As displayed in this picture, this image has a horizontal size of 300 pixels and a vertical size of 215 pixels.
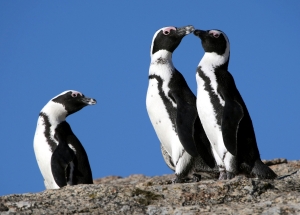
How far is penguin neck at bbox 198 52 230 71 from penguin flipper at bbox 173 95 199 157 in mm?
584

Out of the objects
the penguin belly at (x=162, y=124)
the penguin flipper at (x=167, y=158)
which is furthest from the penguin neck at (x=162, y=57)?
the penguin flipper at (x=167, y=158)

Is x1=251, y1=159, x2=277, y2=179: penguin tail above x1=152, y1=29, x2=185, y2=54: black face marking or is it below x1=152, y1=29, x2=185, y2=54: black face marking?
below

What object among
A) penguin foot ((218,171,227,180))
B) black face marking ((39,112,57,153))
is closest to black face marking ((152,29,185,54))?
black face marking ((39,112,57,153))

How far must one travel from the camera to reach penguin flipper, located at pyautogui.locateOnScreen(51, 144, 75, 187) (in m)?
10.4

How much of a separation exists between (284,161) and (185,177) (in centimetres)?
357

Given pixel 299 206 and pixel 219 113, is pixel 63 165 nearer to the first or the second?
pixel 219 113

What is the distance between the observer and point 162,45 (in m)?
10.4

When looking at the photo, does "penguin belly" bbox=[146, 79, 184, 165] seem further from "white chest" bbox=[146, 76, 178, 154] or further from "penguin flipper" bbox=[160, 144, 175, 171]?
"penguin flipper" bbox=[160, 144, 175, 171]

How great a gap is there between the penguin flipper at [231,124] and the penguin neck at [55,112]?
336 centimetres

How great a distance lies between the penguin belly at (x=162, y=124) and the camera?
31.0 ft

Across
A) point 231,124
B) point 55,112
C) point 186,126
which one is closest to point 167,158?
point 186,126

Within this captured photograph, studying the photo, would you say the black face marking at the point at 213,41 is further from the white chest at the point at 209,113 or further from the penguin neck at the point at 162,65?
the penguin neck at the point at 162,65

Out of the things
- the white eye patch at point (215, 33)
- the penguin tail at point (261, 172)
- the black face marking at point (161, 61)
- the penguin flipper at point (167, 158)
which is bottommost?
the penguin tail at point (261, 172)

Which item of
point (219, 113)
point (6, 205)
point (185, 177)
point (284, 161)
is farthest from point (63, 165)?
point (284, 161)
